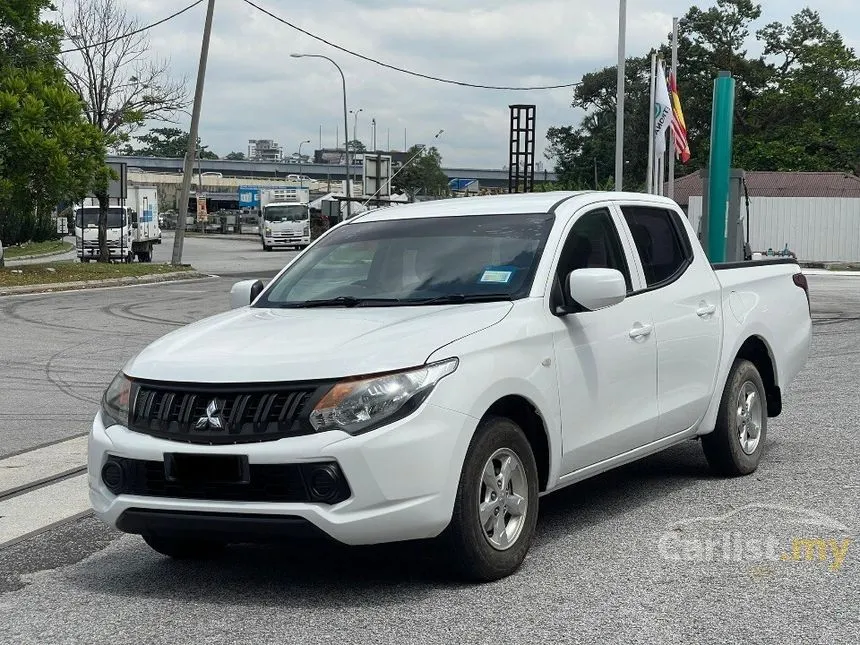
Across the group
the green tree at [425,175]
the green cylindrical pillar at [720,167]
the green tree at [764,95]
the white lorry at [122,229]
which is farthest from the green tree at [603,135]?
the green cylindrical pillar at [720,167]

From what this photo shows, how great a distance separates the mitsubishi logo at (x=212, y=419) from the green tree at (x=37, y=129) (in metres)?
25.4

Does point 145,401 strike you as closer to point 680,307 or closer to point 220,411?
point 220,411

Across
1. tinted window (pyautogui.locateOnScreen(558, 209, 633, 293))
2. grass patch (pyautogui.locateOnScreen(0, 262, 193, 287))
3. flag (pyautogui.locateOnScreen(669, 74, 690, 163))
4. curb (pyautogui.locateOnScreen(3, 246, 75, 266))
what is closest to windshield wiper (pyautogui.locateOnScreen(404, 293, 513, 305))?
tinted window (pyautogui.locateOnScreen(558, 209, 633, 293))

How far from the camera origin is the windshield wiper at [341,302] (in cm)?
616

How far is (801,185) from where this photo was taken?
6188 cm

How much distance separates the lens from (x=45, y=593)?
214 inches

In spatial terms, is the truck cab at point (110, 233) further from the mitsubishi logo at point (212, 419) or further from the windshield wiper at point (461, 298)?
the mitsubishi logo at point (212, 419)

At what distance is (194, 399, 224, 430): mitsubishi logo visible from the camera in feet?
16.6

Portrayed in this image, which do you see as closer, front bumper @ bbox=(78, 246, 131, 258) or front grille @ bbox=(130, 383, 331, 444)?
front grille @ bbox=(130, 383, 331, 444)

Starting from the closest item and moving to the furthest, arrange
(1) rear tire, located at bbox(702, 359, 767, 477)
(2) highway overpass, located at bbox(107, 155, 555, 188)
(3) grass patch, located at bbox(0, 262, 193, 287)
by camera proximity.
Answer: (1) rear tire, located at bbox(702, 359, 767, 477), (3) grass patch, located at bbox(0, 262, 193, 287), (2) highway overpass, located at bbox(107, 155, 555, 188)

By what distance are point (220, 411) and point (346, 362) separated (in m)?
0.54

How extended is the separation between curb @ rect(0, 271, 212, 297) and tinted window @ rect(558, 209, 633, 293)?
20222mm

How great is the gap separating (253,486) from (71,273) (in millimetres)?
26336

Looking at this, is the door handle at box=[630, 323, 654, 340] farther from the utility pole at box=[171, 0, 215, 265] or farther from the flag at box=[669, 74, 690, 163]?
the flag at box=[669, 74, 690, 163]
